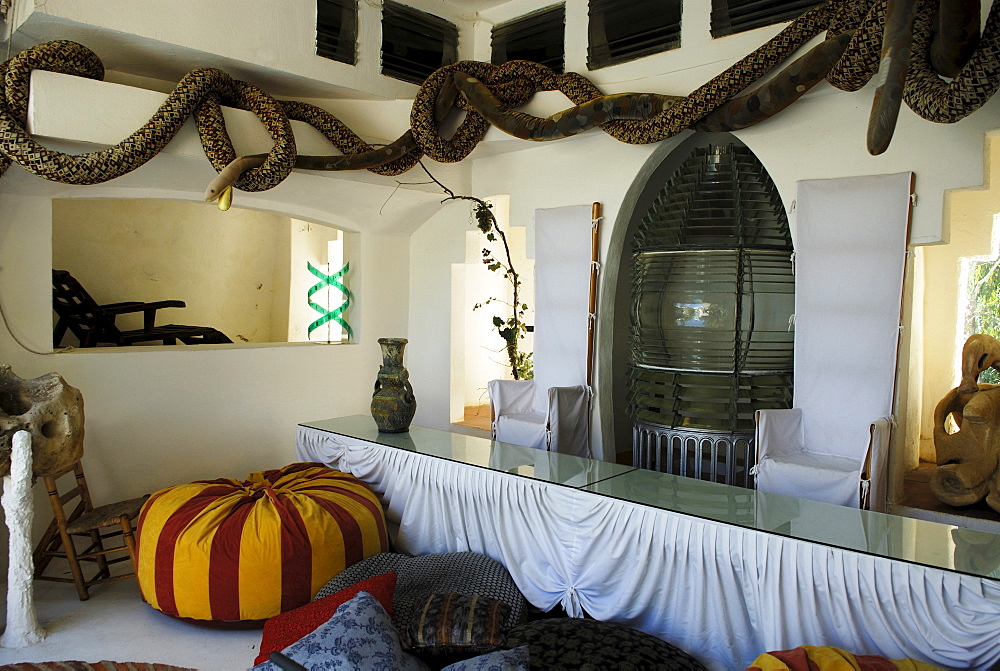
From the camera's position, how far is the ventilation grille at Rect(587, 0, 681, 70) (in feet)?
14.4

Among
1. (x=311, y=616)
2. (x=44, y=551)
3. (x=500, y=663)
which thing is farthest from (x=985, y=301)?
(x=44, y=551)

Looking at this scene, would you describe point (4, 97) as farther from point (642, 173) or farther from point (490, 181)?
point (642, 173)

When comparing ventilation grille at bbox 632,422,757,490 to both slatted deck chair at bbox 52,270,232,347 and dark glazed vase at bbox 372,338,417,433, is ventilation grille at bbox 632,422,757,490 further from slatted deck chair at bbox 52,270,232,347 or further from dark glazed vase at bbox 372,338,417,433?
slatted deck chair at bbox 52,270,232,347

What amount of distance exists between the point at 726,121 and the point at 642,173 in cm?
88

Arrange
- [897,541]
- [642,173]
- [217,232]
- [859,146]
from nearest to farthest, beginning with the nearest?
[897,541] → [859,146] → [642,173] → [217,232]

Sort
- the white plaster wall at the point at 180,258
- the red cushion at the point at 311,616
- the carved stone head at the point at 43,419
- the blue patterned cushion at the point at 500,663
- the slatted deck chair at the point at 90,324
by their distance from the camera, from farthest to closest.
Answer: the white plaster wall at the point at 180,258
the slatted deck chair at the point at 90,324
the carved stone head at the point at 43,419
the red cushion at the point at 311,616
the blue patterned cushion at the point at 500,663

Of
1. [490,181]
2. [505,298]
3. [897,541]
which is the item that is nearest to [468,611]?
[897,541]

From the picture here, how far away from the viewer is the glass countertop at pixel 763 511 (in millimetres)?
2254

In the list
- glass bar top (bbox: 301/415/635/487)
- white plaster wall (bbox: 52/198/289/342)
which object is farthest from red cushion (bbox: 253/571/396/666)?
white plaster wall (bbox: 52/198/289/342)

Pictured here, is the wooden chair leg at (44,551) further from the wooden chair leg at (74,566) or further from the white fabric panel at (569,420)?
the white fabric panel at (569,420)

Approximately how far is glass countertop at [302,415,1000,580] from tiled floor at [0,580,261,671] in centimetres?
126

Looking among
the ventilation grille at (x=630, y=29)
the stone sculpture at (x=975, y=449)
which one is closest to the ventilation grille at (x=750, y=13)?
the ventilation grille at (x=630, y=29)

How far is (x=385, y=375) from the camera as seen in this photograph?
14.4 ft

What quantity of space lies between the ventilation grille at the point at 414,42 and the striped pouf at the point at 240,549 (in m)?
3.08
